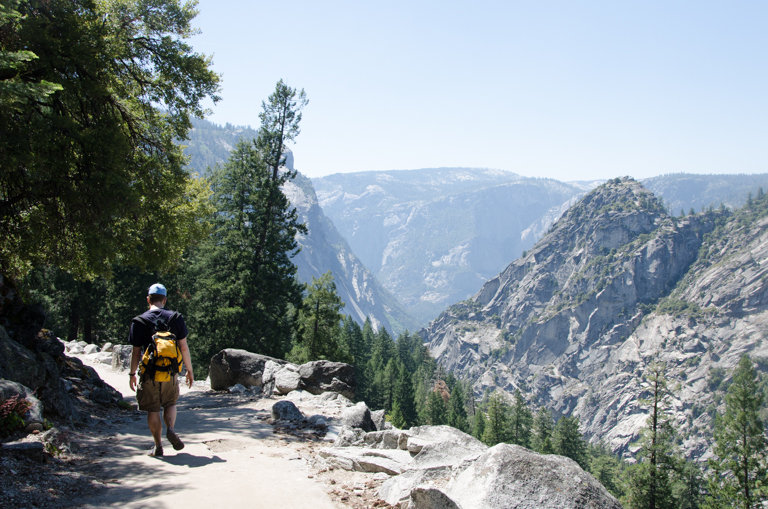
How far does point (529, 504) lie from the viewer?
4.92 metres

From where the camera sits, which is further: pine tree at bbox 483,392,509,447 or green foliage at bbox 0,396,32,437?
pine tree at bbox 483,392,509,447

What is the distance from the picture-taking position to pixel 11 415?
20.7 ft

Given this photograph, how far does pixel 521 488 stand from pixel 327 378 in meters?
11.5

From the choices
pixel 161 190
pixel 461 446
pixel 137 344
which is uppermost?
pixel 161 190

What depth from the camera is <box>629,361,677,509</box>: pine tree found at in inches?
1224

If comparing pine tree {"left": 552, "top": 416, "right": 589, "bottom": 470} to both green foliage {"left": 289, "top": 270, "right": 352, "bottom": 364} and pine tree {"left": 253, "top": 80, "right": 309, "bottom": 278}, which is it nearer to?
green foliage {"left": 289, "top": 270, "right": 352, "bottom": 364}

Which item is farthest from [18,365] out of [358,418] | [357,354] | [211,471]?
[357,354]

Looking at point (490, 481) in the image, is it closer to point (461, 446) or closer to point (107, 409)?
point (461, 446)

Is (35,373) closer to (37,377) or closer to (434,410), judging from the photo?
(37,377)

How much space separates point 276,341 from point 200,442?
698 inches

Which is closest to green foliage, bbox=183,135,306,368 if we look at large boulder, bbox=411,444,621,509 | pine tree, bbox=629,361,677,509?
large boulder, bbox=411,444,621,509

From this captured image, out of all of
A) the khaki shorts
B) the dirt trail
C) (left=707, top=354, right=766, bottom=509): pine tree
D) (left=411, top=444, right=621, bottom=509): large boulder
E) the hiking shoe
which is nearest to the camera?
(left=411, top=444, right=621, bottom=509): large boulder

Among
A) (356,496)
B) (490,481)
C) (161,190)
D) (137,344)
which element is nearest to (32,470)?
(137,344)

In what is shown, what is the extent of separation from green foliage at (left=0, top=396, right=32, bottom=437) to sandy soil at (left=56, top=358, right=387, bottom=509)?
4.01ft
